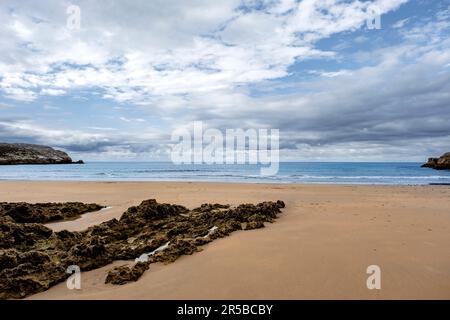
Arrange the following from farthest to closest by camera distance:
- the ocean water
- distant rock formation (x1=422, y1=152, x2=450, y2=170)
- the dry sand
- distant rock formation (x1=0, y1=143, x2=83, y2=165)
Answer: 1. distant rock formation (x1=0, y1=143, x2=83, y2=165)
2. distant rock formation (x1=422, y1=152, x2=450, y2=170)
3. the ocean water
4. the dry sand

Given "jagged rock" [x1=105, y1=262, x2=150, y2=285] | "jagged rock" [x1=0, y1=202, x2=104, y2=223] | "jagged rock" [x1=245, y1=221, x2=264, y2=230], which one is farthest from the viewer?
"jagged rock" [x1=0, y1=202, x2=104, y2=223]

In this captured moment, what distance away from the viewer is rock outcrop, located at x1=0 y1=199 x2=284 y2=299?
462 centimetres

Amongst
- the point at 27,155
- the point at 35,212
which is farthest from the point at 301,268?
the point at 27,155

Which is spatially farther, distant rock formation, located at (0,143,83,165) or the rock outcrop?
distant rock formation, located at (0,143,83,165)

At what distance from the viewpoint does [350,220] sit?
9141 millimetres

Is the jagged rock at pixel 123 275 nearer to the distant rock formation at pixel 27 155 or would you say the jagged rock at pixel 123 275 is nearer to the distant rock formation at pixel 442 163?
the distant rock formation at pixel 442 163

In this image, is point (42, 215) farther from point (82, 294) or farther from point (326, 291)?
point (326, 291)

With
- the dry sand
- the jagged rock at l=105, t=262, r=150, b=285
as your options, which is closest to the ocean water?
the dry sand

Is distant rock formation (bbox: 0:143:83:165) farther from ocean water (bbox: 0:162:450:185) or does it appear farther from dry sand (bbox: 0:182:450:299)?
dry sand (bbox: 0:182:450:299)

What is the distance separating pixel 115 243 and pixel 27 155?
15621 centimetres

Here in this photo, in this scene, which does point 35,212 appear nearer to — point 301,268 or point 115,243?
point 115,243

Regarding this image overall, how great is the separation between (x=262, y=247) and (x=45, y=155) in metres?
163

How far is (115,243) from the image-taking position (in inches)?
265

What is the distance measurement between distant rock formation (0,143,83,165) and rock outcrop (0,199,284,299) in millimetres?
142916
